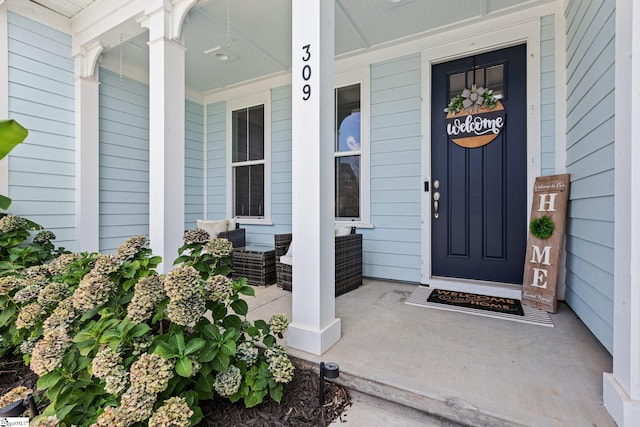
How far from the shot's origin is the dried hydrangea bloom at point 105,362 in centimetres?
112

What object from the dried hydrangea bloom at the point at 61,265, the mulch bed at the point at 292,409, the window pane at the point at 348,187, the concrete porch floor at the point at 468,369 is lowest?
the mulch bed at the point at 292,409

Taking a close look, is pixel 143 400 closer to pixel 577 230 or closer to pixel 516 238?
pixel 577 230

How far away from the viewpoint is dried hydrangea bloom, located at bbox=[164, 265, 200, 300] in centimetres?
123

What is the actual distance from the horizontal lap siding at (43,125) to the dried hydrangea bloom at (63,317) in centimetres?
273

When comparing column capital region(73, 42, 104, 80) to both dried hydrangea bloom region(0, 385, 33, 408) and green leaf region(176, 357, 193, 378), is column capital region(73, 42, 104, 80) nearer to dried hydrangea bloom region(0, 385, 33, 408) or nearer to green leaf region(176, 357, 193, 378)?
dried hydrangea bloom region(0, 385, 33, 408)

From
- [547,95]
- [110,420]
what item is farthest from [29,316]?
[547,95]

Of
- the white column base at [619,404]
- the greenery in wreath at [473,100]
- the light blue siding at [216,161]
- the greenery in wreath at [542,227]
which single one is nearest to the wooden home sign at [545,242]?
the greenery in wreath at [542,227]

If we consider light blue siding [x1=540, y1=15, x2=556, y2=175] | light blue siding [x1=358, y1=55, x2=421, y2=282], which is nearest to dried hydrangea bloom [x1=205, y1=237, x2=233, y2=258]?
light blue siding [x1=358, y1=55, x2=421, y2=282]

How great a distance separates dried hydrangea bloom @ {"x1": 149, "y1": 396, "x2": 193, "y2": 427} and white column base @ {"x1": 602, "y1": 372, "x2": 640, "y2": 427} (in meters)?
1.70

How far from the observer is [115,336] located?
1199 mm

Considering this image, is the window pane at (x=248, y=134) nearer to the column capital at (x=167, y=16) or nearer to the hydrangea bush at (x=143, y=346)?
the column capital at (x=167, y=16)

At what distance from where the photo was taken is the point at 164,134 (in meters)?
2.75

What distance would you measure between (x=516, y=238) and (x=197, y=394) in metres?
3.06

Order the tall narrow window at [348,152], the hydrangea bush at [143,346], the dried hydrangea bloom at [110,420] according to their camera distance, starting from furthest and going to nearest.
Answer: the tall narrow window at [348,152] < the hydrangea bush at [143,346] < the dried hydrangea bloom at [110,420]
